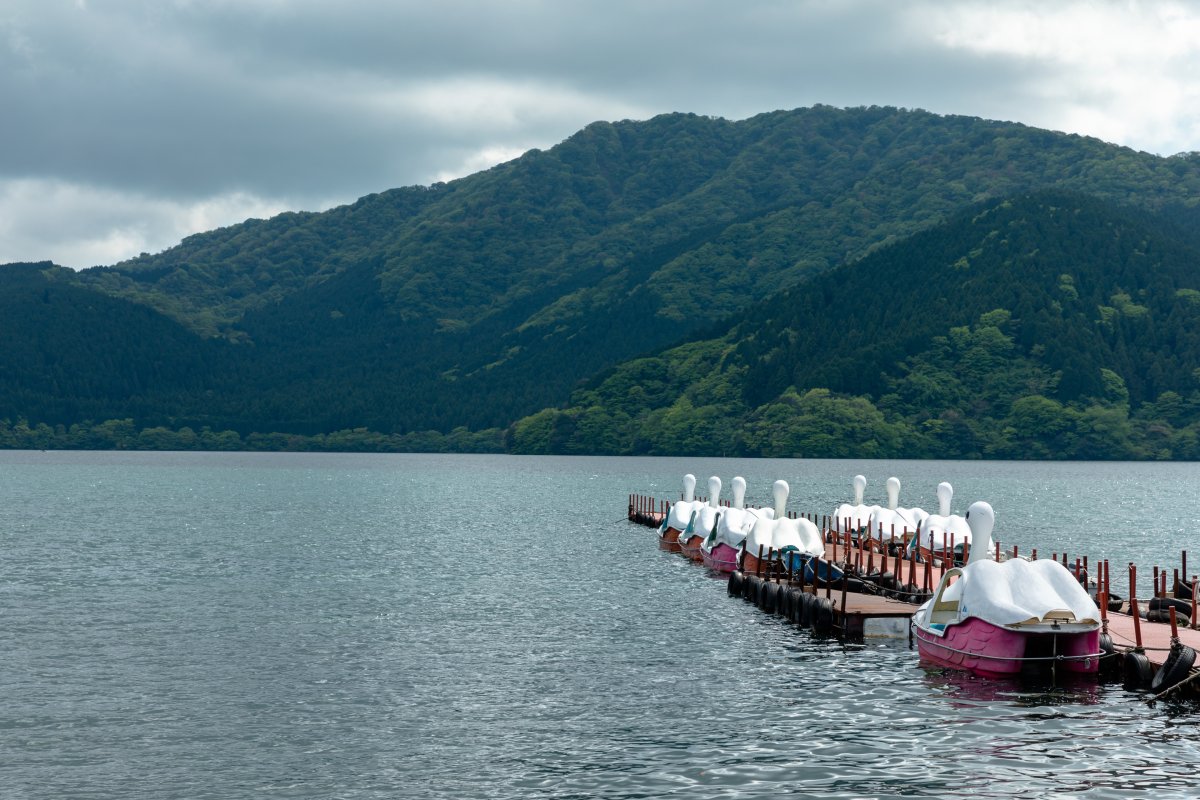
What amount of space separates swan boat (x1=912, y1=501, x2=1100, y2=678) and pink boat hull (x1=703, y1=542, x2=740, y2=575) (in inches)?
1182

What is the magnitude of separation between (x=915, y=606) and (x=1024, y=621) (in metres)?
11.6

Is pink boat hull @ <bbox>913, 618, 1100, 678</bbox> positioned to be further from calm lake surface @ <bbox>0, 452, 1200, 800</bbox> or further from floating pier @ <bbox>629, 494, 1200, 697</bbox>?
floating pier @ <bbox>629, 494, 1200, 697</bbox>

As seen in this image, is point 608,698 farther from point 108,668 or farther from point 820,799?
point 108,668

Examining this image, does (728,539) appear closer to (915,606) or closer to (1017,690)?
(915,606)

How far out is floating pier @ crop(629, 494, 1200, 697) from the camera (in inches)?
1307

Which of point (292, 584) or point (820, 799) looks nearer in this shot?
point (820, 799)

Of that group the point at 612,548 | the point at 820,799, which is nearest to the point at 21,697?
the point at 820,799

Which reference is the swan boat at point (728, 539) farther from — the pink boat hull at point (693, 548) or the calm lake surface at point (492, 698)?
the pink boat hull at point (693, 548)

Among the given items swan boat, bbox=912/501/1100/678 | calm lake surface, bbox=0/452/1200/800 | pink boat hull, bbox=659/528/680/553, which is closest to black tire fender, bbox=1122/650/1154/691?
calm lake surface, bbox=0/452/1200/800

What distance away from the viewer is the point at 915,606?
44875 mm

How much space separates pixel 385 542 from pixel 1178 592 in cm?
5210

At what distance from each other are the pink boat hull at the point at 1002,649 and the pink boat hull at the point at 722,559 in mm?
29442

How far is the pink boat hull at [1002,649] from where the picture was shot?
109 ft

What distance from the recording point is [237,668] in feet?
121
